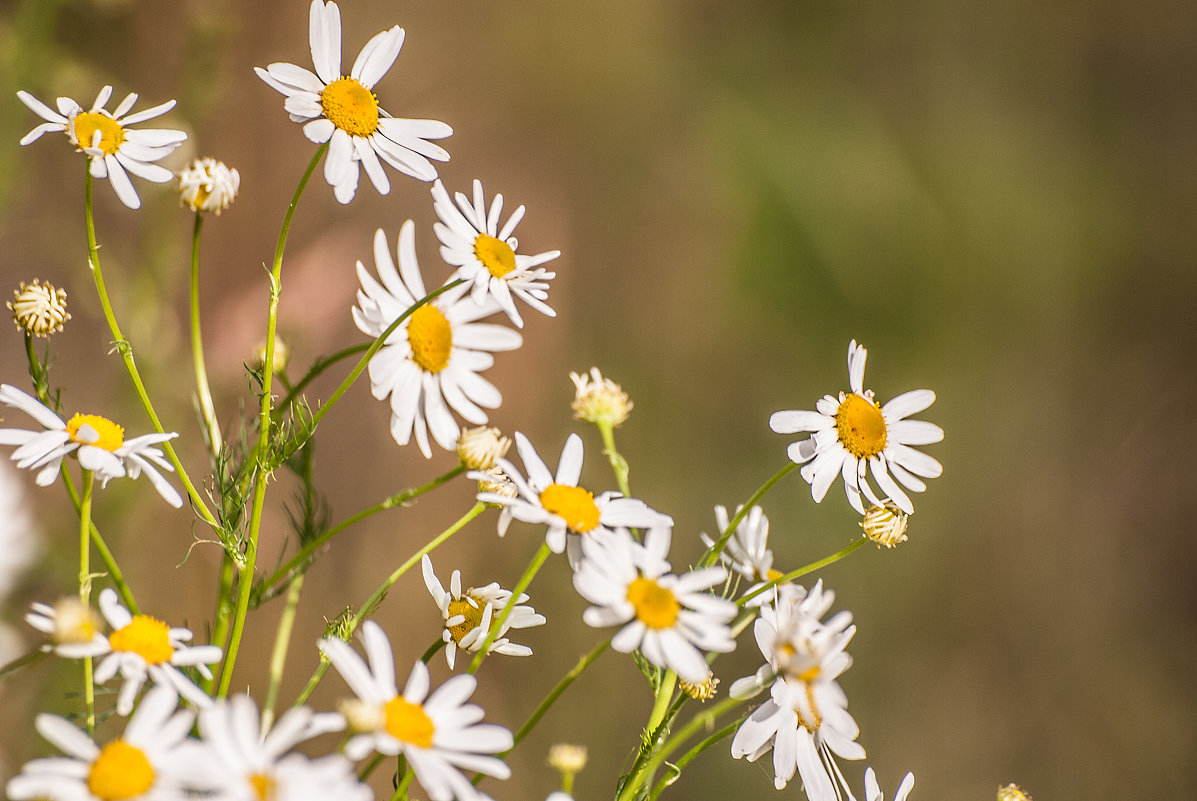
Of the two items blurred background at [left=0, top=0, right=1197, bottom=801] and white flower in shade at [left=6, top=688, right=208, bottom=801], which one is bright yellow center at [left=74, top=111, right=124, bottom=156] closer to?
white flower in shade at [left=6, top=688, right=208, bottom=801]

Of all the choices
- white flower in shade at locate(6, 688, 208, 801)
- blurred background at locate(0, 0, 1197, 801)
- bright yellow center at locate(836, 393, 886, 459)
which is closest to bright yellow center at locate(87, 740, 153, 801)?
white flower in shade at locate(6, 688, 208, 801)

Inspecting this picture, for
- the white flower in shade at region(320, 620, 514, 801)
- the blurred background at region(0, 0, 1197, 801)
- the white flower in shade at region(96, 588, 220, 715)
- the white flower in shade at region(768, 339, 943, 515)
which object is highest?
the blurred background at region(0, 0, 1197, 801)

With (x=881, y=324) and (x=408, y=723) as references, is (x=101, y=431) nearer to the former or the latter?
(x=408, y=723)

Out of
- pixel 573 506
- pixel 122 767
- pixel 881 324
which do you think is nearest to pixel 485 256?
pixel 573 506

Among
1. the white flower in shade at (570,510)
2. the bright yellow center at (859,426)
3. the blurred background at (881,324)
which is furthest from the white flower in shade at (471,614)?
the blurred background at (881,324)

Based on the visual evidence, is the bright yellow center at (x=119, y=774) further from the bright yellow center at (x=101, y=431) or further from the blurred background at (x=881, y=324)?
the blurred background at (x=881, y=324)
